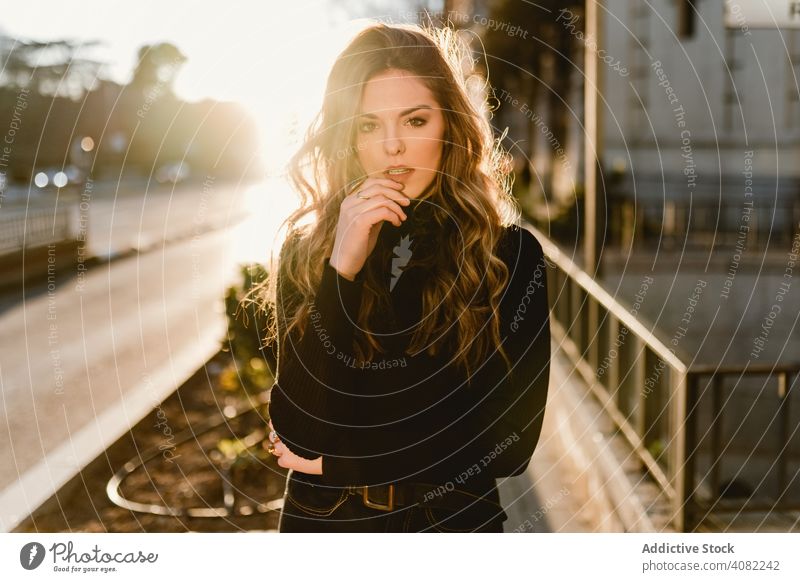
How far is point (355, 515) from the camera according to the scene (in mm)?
2562

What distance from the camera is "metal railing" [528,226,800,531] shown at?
4215 millimetres

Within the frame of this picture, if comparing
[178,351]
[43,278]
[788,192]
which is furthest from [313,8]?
[788,192]

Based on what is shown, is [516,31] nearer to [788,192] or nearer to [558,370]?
[788,192]

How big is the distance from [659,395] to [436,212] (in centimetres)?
293

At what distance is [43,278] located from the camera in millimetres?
16812

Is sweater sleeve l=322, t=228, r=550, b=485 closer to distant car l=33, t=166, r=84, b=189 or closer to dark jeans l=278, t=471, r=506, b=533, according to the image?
dark jeans l=278, t=471, r=506, b=533

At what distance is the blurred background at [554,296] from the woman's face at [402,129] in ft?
0.63

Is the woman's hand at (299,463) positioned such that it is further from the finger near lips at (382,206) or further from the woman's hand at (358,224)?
the finger near lips at (382,206)

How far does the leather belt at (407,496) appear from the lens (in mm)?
2490

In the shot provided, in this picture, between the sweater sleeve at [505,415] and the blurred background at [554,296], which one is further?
→ the blurred background at [554,296]

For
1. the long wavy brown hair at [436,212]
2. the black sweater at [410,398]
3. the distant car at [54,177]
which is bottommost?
the distant car at [54,177]

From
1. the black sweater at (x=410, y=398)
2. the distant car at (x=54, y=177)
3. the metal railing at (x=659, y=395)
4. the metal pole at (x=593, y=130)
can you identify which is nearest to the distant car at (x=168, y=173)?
the distant car at (x=54, y=177)

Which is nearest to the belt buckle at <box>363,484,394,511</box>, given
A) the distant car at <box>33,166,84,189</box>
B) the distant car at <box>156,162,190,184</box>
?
the distant car at <box>33,166,84,189</box>
